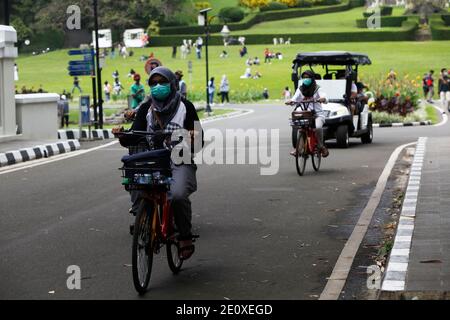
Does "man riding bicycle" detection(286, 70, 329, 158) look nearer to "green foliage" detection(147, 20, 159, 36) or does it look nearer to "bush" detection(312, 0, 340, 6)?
"green foliage" detection(147, 20, 159, 36)

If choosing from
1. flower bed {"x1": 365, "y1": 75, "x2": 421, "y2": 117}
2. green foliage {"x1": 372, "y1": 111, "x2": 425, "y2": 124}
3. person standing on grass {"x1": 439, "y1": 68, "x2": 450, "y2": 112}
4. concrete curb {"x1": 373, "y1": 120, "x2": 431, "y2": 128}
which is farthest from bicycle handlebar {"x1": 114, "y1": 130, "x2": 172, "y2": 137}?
person standing on grass {"x1": 439, "y1": 68, "x2": 450, "y2": 112}

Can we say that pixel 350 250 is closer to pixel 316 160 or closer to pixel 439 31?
pixel 316 160

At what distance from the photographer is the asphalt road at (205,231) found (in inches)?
335

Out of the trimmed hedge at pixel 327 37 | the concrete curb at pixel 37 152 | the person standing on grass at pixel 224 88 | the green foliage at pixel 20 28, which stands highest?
the green foliage at pixel 20 28

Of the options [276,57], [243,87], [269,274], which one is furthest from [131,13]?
[269,274]

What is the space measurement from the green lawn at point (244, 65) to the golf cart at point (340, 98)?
127 ft

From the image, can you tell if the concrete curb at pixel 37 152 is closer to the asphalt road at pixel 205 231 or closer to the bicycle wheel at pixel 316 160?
the asphalt road at pixel 205 231

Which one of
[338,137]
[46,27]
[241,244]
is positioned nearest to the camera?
[241,244]

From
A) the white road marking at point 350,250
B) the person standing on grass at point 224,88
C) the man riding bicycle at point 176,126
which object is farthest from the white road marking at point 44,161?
the person standing on grass at point 224,88

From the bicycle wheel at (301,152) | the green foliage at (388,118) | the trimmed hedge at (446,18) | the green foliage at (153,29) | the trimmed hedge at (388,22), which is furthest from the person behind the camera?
the green foliage at (153,29)

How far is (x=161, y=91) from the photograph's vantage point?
9.00m

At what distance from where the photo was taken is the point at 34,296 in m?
8.02
